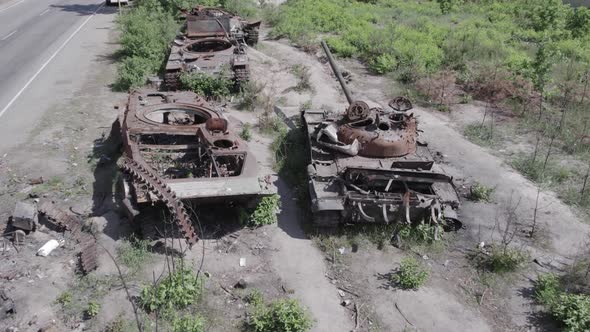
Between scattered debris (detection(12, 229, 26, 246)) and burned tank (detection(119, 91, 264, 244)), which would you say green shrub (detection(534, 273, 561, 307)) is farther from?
scattered debris (detection(12, 229, 26, 246))

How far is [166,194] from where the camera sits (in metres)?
7.04

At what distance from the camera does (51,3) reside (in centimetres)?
2947

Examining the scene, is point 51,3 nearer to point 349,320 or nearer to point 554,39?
point 554,39

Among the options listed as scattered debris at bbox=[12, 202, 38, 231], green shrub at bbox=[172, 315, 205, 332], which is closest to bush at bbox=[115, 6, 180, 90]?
scattered debris at bbox=[12, 202, 38, 231]

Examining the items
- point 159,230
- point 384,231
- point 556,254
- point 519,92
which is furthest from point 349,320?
point 519,92

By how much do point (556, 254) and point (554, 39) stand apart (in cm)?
1602

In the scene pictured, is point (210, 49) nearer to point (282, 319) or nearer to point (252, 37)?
point (252, 37)

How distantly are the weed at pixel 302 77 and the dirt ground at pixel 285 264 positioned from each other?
474cm

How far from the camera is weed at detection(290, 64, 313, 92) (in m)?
15.3

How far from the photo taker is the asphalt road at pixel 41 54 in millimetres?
12664

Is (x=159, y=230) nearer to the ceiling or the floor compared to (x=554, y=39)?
nearer to the floor

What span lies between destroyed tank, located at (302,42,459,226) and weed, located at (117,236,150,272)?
2.67 meters

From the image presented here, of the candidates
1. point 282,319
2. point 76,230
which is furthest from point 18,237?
point 282,319

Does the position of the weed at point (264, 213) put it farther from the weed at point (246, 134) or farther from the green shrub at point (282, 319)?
the weed at point (246, 134)
